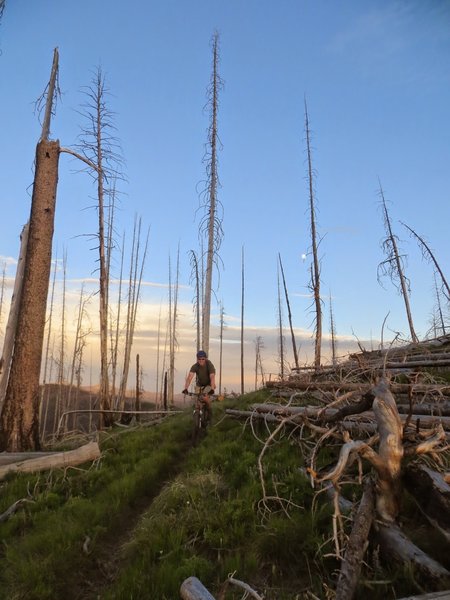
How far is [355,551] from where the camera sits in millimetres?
2750

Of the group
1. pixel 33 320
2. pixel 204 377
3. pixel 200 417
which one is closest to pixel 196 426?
Result: pixel 200 417

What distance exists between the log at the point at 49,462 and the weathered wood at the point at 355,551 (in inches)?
227

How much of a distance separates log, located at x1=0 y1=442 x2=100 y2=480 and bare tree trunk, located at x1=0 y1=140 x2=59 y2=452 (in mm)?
1005

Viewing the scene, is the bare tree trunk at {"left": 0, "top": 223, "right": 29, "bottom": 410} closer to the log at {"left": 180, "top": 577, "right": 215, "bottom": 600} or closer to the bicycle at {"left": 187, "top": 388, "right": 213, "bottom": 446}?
the bicycle at {"left": 187, "top": 388, "right": 213, "bottom": 446}

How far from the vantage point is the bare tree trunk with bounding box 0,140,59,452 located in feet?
25.8

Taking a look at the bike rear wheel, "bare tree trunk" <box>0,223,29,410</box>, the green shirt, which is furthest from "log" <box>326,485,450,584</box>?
"bare tree trunk" <box>0,223,29,410</box>

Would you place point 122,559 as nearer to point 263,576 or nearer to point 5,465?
point 263,576

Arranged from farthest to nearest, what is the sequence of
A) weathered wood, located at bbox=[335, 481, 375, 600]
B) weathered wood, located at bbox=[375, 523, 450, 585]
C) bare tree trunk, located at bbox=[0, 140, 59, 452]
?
1. bare tree trunk, located at bbox=[0, 140, 59, 452]
2. weathered wood, located at bbox=[375, 523, 450, 585]
3. weathered wood, located at bbox=[335, 481, 375, 600]

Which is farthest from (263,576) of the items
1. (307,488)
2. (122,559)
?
(122,559)

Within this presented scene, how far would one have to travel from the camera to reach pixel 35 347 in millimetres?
8328

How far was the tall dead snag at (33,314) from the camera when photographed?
7871 millimetres

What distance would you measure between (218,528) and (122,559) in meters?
1.15

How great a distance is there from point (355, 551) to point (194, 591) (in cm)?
129

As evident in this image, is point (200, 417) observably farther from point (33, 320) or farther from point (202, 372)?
point (33, 320)
